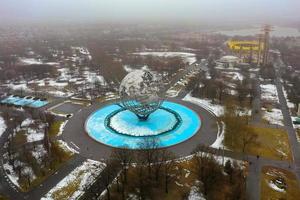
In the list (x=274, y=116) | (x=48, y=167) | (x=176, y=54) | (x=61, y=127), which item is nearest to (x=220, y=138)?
(x=274, y=116)

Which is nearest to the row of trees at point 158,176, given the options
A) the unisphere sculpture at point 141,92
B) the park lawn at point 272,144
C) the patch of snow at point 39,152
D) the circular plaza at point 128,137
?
the circular plaza at point 128,137

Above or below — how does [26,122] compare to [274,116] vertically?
above

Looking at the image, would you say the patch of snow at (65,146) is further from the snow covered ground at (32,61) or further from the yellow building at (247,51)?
the yellow building at (247,51)

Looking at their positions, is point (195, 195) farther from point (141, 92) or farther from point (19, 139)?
point (19, 139)

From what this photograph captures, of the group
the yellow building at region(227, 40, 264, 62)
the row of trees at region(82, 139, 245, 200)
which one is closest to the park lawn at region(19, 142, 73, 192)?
the row of trees at region(82, 139, 245, 200)

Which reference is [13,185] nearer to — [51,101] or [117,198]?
[117,198]
